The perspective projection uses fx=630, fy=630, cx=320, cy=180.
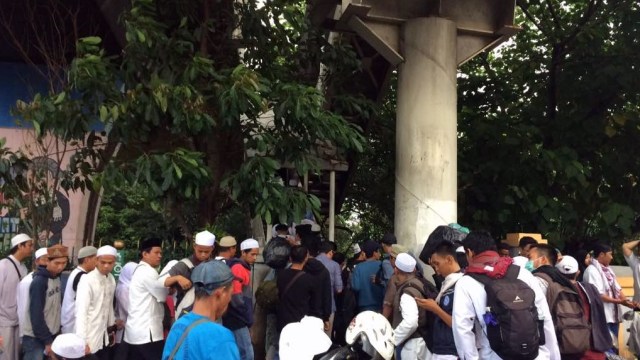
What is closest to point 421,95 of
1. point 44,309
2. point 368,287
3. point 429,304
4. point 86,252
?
point 368,287

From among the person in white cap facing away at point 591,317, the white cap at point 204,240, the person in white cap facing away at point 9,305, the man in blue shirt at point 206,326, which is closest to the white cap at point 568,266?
the person in white cap facing away at point 591,317

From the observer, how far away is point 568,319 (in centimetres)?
599

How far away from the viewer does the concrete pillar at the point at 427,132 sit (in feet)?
30.1

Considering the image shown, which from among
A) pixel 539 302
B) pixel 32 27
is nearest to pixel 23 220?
pixel 32 27

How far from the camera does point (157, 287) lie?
6.41 metres

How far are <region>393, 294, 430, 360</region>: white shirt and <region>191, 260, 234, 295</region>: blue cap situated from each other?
7.96 feet

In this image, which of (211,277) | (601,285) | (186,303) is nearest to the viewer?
(211,277)

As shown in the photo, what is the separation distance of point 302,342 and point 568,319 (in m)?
3.47

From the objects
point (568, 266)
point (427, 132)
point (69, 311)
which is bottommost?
point (69, 311)

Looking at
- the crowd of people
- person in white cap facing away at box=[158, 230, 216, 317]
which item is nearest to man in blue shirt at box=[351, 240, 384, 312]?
the crowd of people

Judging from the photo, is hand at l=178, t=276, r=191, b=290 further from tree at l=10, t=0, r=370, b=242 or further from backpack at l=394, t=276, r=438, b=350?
backpack at l=394, t=276, r=438, b=350

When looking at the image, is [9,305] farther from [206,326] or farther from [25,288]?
[206,326]

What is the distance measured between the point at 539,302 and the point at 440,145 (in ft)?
15.3

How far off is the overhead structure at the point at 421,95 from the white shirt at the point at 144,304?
4.10m
